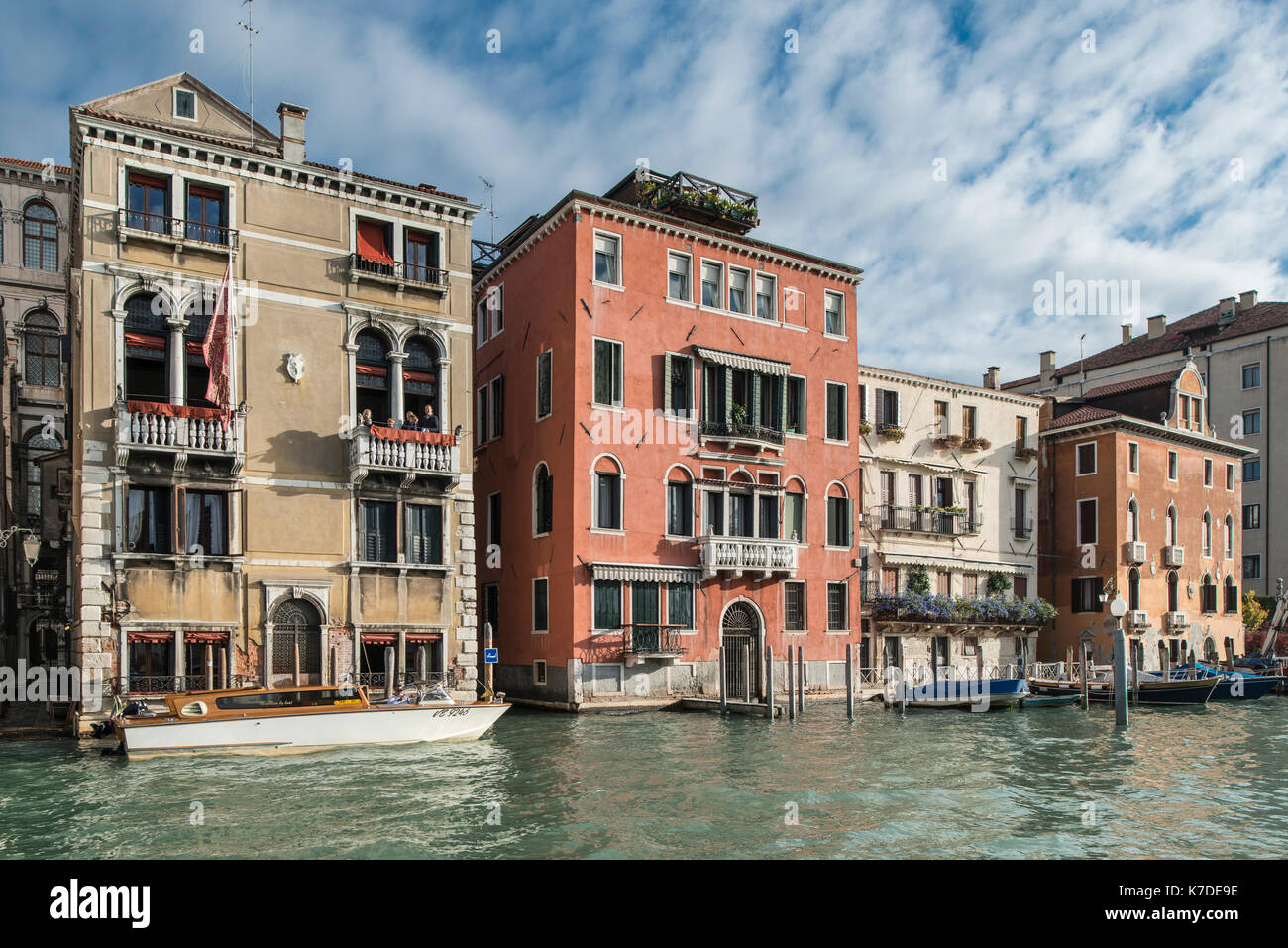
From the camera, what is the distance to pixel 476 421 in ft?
103

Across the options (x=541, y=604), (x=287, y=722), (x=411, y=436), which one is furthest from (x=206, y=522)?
(x=541, y=604)

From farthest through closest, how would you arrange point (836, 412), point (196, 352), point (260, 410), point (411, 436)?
point (836, 412), point (411, 436), point (260, 410), point (196, 352)

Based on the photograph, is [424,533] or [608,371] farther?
[608,371]

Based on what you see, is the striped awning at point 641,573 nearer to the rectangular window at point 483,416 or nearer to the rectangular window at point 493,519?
the rectangular window at point 493,519

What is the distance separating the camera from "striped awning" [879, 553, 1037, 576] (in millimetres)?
32781

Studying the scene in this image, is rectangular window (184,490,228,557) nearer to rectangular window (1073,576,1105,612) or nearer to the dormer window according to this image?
the dormer window

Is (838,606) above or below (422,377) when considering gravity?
below

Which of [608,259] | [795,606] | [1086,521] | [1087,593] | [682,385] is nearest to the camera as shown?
[608,259]

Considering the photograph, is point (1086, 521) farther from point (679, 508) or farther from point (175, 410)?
point (175, 410)

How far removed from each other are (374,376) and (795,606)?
13.5m

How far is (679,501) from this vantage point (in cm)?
2755

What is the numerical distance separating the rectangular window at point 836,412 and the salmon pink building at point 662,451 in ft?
0.16
